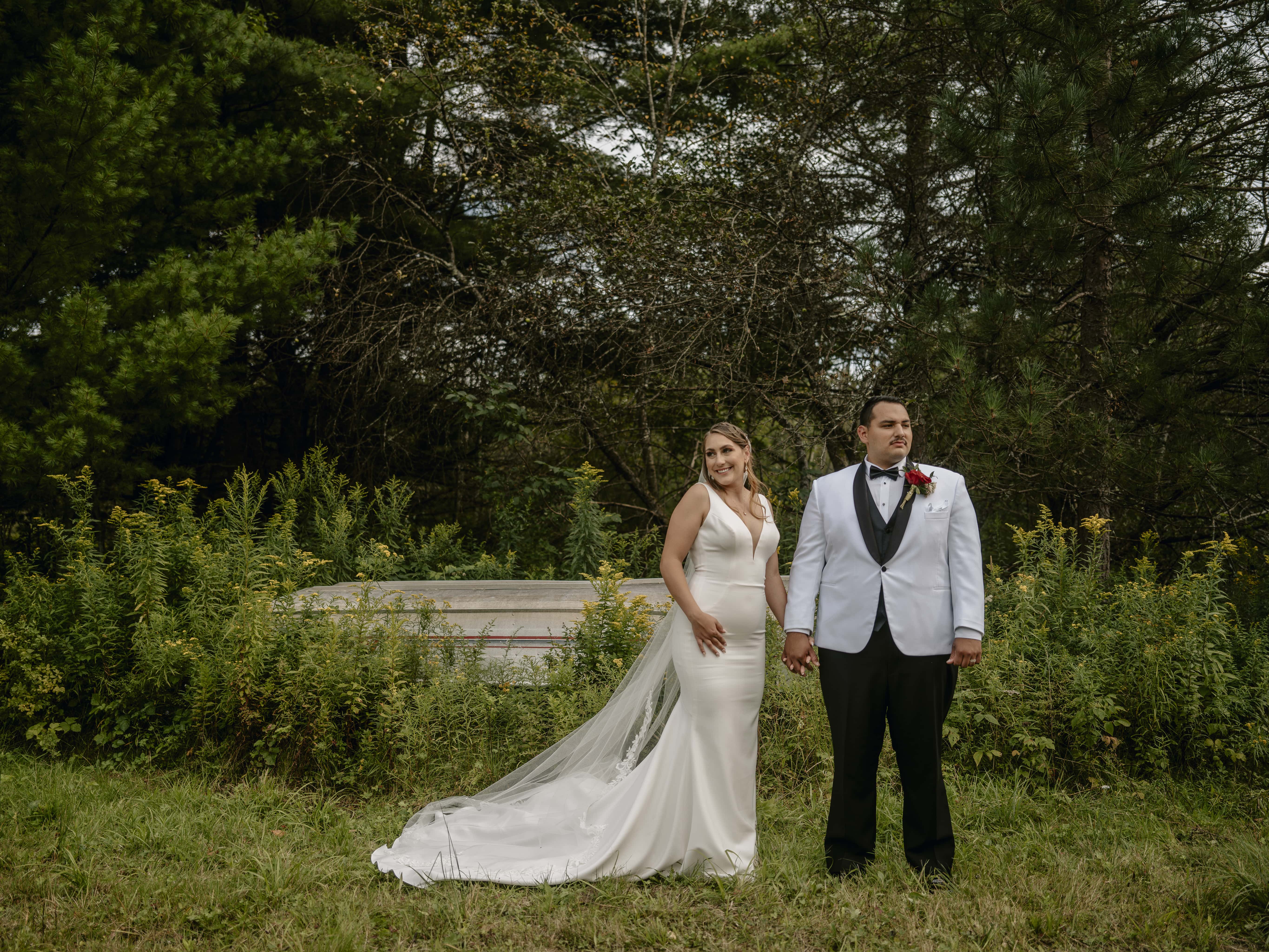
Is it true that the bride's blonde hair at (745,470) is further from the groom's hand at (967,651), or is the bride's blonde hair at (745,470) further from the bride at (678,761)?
the groom's hand at (967,651)

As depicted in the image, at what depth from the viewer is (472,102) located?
10.6 metres

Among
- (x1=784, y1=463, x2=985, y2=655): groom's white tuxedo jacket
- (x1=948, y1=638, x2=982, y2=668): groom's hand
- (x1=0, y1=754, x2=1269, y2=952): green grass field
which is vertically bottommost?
(x1=0, y1=754, x2=1269, y2=952): green grass field

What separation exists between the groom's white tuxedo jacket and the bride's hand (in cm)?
31

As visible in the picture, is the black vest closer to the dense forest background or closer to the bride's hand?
the bride's hand

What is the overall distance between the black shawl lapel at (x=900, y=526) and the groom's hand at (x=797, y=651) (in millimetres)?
481

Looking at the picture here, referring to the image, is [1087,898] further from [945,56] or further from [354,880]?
[945,56]

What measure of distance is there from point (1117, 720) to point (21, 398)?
816 cm

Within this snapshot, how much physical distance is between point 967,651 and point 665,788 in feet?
4.54

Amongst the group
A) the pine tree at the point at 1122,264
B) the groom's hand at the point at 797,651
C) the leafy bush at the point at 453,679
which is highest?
the pine tree at the point at 1122,264

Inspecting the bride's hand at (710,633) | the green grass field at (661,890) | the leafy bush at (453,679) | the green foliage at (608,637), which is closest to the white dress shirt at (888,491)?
the bride's hand at (710,633)

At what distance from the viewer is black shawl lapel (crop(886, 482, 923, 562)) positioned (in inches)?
144

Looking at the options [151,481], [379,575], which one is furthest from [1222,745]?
[151,481]

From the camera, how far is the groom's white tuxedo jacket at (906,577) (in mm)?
3592

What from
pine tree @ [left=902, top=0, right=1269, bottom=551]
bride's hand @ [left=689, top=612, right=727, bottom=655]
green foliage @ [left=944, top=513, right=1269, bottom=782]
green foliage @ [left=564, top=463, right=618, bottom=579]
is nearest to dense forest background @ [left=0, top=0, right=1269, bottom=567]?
pine tree @ [left=902, top=0, right=1269, bottom=551]
